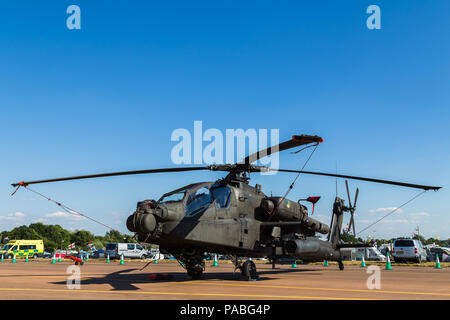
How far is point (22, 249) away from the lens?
57938 mm

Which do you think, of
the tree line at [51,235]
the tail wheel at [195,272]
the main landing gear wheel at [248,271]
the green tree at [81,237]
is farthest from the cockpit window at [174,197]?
the green tree at [81,237]

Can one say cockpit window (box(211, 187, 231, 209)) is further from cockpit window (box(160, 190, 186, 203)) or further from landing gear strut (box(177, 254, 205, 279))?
landing gear strut (box(177, 254, 205, 279))

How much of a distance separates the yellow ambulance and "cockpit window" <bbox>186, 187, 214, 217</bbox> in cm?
5325

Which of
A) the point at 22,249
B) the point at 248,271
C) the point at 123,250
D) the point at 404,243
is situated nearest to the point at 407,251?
the point at 404,243

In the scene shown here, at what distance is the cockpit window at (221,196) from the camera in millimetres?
13008

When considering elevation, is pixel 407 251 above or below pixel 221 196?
below

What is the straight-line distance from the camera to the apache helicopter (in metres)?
11.0

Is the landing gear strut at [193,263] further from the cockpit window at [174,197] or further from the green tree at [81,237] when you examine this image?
the green tree at [81,237]

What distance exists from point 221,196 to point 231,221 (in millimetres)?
910

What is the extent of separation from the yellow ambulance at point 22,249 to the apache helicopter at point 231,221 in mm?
51256

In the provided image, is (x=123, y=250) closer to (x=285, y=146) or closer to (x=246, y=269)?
(x=246, y=269)
